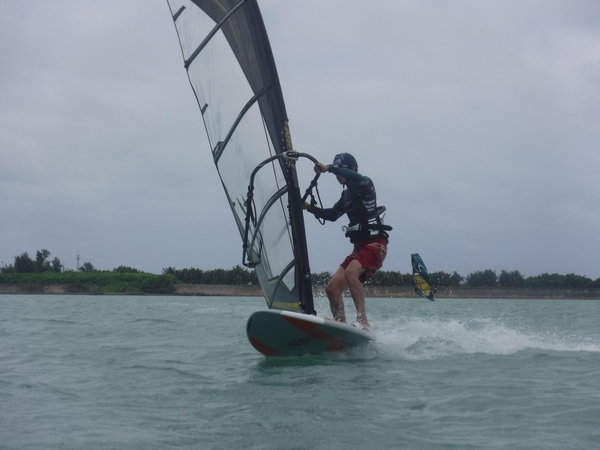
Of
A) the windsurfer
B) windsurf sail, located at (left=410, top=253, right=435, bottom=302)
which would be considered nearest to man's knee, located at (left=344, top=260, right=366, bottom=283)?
the windsurfer

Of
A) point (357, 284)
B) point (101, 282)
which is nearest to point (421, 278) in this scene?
point (357, 284)

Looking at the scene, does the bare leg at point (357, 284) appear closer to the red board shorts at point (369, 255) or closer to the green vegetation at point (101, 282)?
the red board shorts at point (369, 255)

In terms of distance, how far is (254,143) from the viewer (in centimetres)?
744

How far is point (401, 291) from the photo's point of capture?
37625 mm

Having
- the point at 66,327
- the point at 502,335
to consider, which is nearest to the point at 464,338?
the point at 502,335

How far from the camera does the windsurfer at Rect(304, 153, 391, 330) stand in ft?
24.1

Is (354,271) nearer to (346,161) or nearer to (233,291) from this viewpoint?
(346,161)

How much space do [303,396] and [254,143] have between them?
119 inches

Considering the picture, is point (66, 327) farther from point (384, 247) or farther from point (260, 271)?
point (384, 247)

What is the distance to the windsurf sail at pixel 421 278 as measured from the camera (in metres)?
8.32

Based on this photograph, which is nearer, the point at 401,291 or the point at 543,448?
the point at 543,448

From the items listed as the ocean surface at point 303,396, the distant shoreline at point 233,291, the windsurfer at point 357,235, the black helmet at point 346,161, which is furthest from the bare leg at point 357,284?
the distant shoreline at point 233,291

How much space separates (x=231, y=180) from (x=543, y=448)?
450 centimetres

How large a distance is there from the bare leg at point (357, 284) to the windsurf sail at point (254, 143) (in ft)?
1.35
